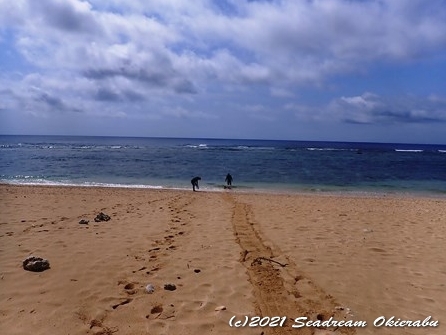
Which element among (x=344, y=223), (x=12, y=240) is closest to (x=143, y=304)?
(x=12, y=240)

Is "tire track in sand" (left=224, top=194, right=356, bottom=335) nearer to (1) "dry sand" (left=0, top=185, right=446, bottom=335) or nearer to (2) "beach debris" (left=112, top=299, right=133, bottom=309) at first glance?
(1) "dry sand" (left=0, top=185, right=446, bottom=335)

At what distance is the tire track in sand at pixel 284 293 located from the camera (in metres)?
4.48

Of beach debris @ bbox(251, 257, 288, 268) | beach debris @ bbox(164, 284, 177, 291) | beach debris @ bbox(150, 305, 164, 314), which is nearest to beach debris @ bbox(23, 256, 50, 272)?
beach debris @ bbox(164, 284, 177, 291)

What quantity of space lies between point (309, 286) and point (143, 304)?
2.61 m

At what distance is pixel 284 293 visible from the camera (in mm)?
5172

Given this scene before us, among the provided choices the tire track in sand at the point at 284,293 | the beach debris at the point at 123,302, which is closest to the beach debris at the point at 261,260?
the tire track in sand at the point at 284,293

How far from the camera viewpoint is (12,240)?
7.30 meters

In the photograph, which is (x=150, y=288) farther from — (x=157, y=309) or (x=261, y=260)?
(x=261, y=260)

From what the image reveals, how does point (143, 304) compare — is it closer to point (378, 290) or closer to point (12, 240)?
point (378, 290)

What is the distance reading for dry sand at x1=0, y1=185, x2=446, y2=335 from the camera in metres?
4.29

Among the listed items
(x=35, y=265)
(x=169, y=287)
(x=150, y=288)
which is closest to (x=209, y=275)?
(x=169, y=287)

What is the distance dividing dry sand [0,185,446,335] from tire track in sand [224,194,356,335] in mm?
17

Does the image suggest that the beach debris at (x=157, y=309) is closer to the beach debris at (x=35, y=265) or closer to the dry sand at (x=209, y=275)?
the dry sand at (x=209, y=275)

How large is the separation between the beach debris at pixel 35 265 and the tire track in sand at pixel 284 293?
3407 millimetres
